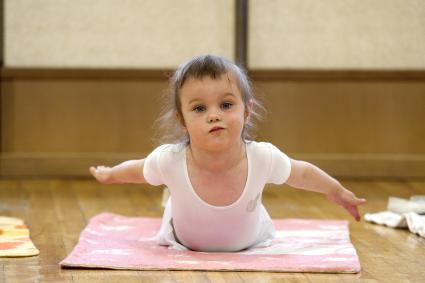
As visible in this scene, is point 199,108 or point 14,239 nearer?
point 199,108

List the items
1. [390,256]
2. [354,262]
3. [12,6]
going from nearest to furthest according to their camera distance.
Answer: [354,262] < [390,256] < [12,6]

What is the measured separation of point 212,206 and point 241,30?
159cm

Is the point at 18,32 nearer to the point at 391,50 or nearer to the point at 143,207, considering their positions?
the point at 143,207

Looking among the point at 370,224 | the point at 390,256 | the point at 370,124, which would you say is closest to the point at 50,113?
the point at 370,124

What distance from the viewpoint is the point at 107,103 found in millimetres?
3588

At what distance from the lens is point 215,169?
6.77 ft

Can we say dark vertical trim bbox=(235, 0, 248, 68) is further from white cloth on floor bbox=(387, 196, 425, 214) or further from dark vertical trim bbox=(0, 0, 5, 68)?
white cloth on floor bbox=(387, 196, 425, 214)

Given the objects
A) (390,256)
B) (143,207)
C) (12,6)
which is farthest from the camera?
(12,6)

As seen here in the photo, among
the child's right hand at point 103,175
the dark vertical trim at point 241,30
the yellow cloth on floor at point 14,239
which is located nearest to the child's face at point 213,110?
the child's right hand at point 103,175

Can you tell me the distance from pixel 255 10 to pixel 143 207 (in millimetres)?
1061

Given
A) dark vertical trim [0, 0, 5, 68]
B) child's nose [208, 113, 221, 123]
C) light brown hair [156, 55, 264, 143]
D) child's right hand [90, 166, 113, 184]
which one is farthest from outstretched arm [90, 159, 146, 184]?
dark vertical trim [0, 0, 5, 68]

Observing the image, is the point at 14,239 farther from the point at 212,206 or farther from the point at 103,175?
the point at 212,206

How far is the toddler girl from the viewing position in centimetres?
198

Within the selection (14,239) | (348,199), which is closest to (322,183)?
(348,199)
